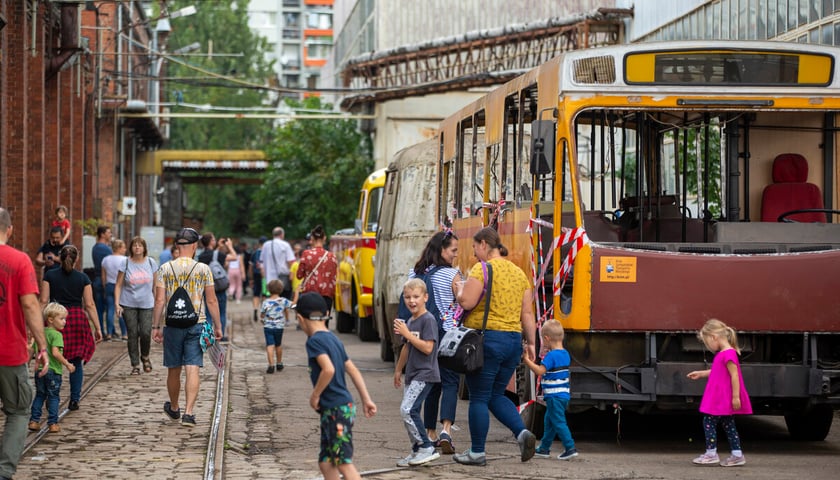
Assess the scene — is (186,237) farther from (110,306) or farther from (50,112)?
(50,112)

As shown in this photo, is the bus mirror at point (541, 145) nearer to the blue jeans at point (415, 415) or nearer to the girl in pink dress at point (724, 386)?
the girl in pink dress at point (724, 386)

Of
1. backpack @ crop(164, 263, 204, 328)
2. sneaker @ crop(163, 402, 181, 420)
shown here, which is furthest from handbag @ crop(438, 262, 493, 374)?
sneaker @ crop(163, 402, 181, 420)

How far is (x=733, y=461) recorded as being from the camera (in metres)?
10.9

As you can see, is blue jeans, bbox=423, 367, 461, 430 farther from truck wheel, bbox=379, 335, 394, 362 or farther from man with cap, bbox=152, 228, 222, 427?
truck wheel, bbox=379, 335, 394, 362

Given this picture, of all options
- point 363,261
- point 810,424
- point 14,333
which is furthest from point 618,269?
point 363,261

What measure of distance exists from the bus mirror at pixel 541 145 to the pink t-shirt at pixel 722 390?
1896 millimetres

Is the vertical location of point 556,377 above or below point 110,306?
above

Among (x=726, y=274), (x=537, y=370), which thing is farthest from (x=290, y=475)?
(x=726, y=274)

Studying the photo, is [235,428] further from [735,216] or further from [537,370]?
[735,216]

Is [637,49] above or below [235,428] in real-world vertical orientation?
above

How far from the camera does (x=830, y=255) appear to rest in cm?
1155

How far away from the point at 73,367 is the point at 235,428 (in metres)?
1.49

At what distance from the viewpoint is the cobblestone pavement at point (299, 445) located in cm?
1048

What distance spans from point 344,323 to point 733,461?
17.5 m
